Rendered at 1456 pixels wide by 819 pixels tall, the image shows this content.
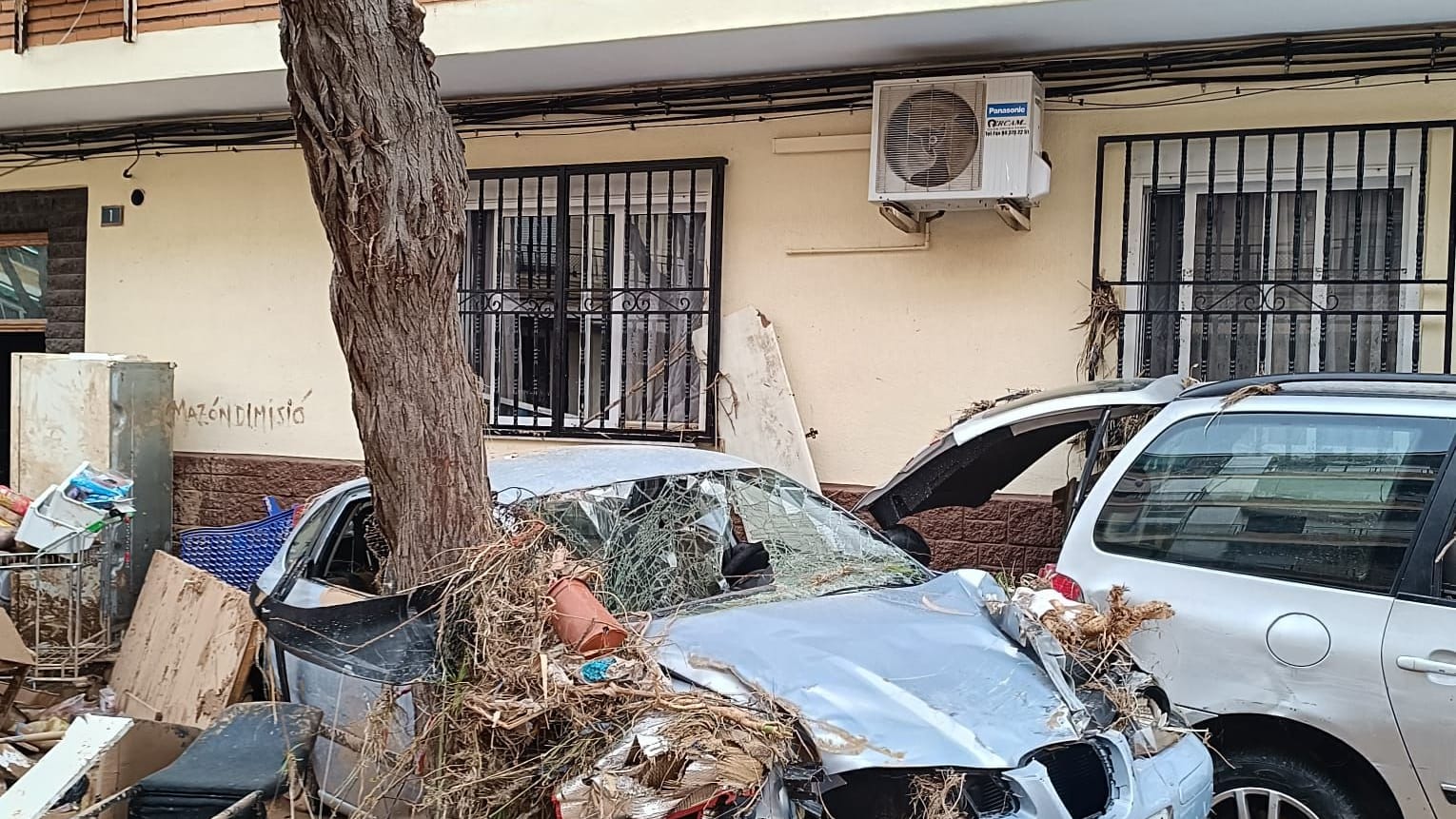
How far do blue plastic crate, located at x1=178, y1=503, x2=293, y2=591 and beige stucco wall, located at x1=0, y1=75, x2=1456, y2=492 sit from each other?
112cm

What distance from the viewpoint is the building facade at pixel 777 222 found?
6074mm

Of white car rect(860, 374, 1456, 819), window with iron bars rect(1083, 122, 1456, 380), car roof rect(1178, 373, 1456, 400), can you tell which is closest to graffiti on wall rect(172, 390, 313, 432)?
window with iron bars rect(1083, 122, 1456, 380)

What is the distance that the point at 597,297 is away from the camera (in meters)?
7.82

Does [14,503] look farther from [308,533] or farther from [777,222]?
[777,222]

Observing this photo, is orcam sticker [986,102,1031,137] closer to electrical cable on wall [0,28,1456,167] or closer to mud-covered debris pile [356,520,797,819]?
A: electrical cable on wall [0,28,1456,167]

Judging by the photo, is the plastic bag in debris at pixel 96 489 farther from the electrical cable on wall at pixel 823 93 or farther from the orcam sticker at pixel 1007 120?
the orcam sticker at pixel 1007 120

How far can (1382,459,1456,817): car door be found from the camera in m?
3.32

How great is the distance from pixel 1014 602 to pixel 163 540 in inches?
269

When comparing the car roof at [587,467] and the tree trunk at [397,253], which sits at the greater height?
the tree trunk at [397,253]

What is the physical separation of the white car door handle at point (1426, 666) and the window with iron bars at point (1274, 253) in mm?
3026

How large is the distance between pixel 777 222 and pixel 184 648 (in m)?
4.23

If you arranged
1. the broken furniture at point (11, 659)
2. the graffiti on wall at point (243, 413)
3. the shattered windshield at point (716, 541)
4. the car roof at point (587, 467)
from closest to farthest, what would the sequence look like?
the shattered windshield at point (716, 541) → the car roof at point (587, 467) → the broken furniture at point (11, 659) → the graffiti on wall at point (243, 413)

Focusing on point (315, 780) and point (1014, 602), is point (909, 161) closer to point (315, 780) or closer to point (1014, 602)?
point (1014, 602)

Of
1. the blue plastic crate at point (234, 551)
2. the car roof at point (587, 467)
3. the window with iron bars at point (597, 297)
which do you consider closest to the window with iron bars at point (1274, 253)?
the window with iron bars at point (597, 297)
